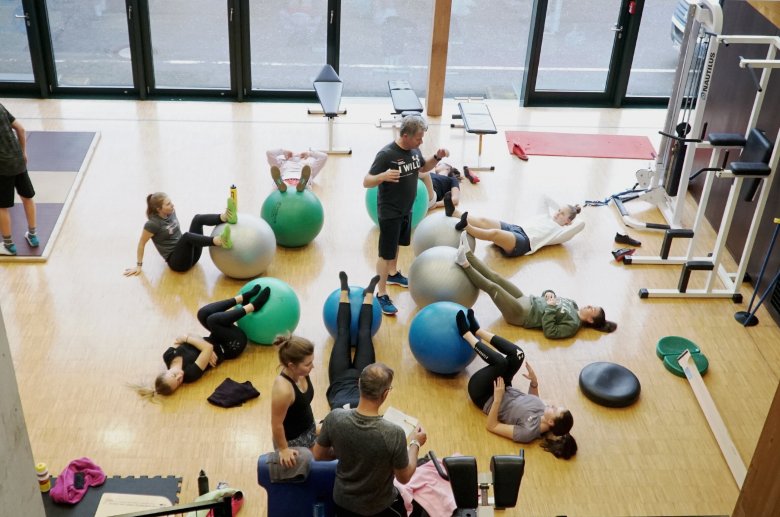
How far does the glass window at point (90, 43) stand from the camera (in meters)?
9.12

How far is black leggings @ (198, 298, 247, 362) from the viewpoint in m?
5.30

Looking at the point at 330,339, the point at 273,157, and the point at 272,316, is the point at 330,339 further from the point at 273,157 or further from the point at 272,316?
the point at 273,157

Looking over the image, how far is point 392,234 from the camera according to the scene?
588cm

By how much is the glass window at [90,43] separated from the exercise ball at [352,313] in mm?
5273

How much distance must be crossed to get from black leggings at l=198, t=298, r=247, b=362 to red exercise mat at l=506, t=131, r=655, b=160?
427cm

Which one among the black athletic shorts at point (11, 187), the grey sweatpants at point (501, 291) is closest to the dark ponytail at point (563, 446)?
the grey sweatpants at point (501, 291)

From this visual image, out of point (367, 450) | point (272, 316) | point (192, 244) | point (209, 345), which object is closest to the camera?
point (367, 450)

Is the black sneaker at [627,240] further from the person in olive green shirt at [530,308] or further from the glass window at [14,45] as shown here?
the glass window at [14,45]

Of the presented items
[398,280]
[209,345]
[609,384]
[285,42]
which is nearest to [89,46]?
[285,42]

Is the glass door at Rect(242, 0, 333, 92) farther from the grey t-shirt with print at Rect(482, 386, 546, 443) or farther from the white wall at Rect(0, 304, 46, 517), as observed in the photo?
the white wall at Rect(0, 304, 46, 517)

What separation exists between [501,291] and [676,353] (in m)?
1.25

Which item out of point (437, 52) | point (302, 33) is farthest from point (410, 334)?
point (302, 33)

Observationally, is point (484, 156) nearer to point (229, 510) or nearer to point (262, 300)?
point (262, 300)

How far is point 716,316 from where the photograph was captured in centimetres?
625
